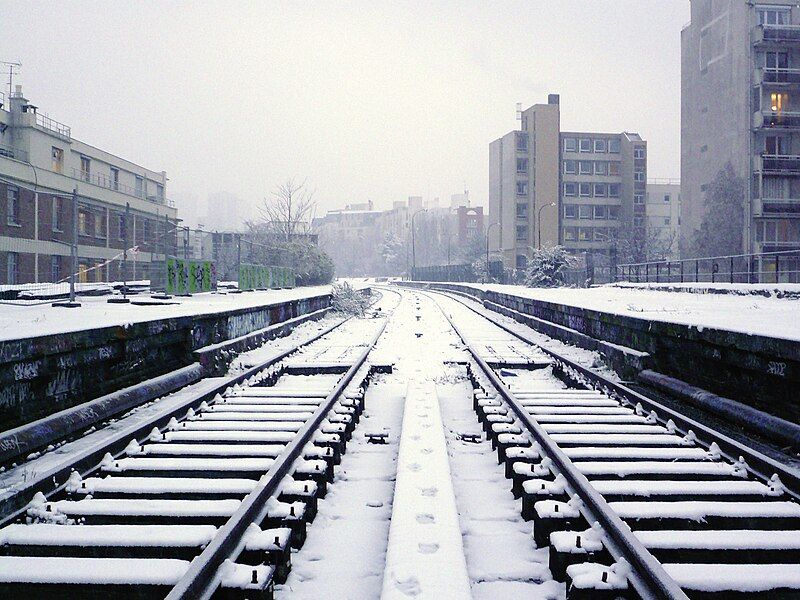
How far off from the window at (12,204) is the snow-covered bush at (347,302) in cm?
1482

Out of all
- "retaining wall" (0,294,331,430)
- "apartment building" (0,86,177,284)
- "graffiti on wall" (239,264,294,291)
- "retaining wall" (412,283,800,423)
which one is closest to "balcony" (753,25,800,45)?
"graffiti on wall" (239,264,294,291)

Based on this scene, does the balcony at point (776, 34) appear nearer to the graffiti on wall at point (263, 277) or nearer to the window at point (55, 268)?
the graffiti on wall at point (263, 277)

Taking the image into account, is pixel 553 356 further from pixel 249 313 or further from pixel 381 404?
pixel 249 313

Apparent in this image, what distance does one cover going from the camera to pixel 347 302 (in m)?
26.1

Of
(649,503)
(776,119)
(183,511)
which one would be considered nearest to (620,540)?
(649,503)

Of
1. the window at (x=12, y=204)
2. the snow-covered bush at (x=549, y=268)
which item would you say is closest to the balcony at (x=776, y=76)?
the snow-covered bush at (x=549, y=268)

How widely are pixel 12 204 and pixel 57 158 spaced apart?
1500 inches

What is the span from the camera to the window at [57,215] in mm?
12234

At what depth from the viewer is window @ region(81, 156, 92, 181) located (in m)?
46.3

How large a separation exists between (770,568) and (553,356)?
8.70 m

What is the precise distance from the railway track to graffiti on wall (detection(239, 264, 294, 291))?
15.5 m

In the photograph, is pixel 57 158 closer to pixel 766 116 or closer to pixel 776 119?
pixel 766 116

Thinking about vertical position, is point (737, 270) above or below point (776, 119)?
below

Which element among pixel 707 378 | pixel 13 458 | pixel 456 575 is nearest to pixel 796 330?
pixel 707 378
